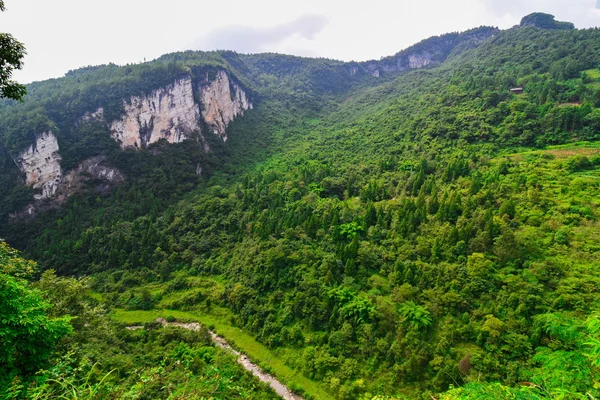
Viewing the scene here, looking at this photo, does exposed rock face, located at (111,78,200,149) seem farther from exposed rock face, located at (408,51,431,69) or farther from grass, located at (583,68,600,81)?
exposed rock face, located at (408,51,431,69)

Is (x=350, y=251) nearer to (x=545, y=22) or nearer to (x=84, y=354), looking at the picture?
(x=84, y=354)

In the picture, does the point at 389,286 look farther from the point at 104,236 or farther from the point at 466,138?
the point at 104,236

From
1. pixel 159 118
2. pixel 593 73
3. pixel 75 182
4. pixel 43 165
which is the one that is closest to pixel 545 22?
pixel 593 73

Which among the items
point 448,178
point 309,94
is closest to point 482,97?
point 448,178

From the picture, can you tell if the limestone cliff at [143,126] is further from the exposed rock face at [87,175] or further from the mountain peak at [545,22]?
the mountain peak at [545,22]

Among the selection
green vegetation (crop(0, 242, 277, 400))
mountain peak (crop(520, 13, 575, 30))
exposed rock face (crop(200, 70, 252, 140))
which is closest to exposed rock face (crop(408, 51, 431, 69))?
mountain peak (crop(520, 13, 575, 30))

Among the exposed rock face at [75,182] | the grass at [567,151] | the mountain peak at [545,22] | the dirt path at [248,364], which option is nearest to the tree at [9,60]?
the dirt path at [248,364]
